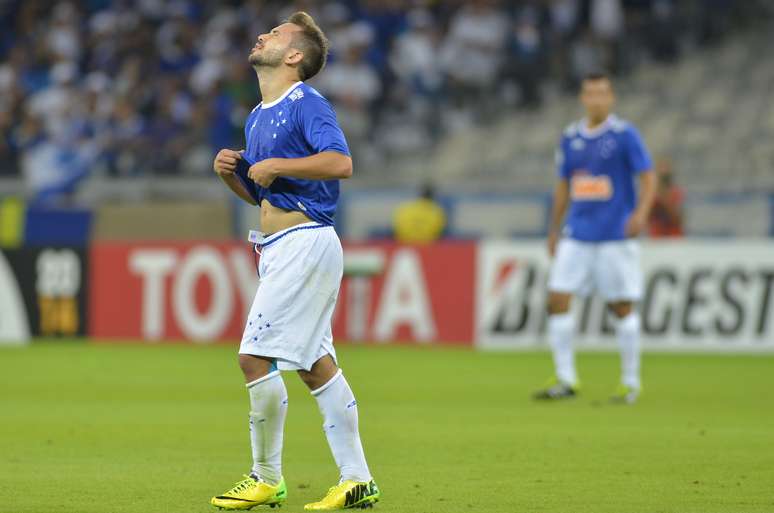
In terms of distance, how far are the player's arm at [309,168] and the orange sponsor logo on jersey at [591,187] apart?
245 inches

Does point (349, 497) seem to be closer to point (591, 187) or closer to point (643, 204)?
point (643, 204)

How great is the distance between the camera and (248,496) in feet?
21.1

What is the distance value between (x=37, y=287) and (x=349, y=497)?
13493 mm

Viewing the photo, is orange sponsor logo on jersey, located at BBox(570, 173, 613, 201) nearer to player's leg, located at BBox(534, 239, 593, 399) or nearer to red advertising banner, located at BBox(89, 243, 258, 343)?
player's leg, located at BBox(534, 239, 593, 399)

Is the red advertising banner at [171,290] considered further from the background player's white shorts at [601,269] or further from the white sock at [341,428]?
the white sock at [341,428]

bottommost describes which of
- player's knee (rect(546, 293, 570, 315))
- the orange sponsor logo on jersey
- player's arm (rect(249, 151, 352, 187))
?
player's knee (rect(546, 293, 570, 315))

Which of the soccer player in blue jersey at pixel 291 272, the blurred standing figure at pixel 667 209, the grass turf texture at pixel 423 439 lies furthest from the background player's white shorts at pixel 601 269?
the blurred standing figure at pixel 667 209

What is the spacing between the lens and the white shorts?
6.47m

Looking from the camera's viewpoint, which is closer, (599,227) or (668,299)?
(599,227)

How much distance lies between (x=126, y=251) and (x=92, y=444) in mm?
10312

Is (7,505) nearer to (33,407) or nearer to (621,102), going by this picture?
(33,407)

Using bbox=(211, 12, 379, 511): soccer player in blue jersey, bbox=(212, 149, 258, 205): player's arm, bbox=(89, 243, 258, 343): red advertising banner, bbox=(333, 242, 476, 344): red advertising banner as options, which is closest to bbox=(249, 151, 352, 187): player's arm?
bbox=(211, 12, 379, 511): soccer player in blue jersey

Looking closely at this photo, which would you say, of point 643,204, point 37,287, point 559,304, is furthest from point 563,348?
point 37,287

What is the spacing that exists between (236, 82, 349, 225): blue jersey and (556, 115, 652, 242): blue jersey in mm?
5835
